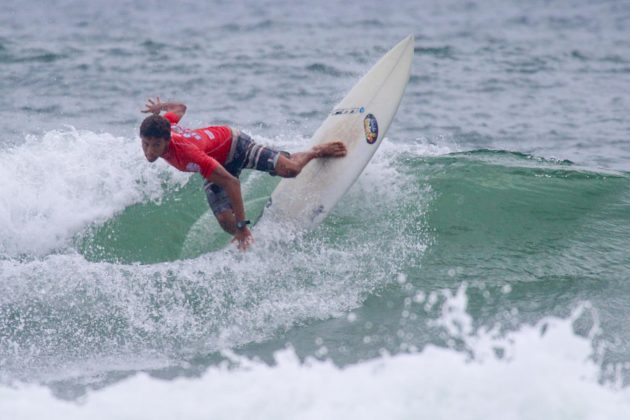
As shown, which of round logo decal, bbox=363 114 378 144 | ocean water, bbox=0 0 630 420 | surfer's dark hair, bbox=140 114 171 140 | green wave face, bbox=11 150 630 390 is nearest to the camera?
ocean water, bbox=0 0 630 420

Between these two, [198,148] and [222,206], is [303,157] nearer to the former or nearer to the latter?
[222,206]

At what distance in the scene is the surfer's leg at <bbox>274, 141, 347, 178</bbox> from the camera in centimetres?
845

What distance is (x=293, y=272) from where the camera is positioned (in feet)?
26.4

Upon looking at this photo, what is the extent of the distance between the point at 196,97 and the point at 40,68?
3.52m

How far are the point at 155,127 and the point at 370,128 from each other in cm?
246

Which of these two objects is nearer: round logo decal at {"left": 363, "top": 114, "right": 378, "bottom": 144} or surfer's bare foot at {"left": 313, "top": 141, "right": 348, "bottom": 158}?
surfer's bare foot at {"left": 313, "top": 141, "right": 348, "bottom": 158}

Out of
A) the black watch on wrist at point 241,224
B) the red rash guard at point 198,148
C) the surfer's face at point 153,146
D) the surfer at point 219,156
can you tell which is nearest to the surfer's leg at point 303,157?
the surfer at point 219,156

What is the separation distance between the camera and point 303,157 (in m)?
8.68

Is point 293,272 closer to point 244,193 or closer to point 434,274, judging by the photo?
point 434,274

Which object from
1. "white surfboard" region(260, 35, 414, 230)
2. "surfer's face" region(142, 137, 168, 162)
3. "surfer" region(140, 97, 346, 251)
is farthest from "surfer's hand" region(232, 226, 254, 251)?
"surfer's face" region(142, 137, 168, 162)

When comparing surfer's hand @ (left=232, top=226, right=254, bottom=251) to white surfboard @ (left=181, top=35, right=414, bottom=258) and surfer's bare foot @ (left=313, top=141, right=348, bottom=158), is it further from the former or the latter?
surfer's bare foot @ (left=313, top=141, right=348, bottom=158)

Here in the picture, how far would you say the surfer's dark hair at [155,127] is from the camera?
24.3 feet

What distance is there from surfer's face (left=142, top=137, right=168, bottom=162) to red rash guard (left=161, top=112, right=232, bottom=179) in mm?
147

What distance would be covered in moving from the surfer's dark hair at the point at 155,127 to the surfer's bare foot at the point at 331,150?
1.84 m
